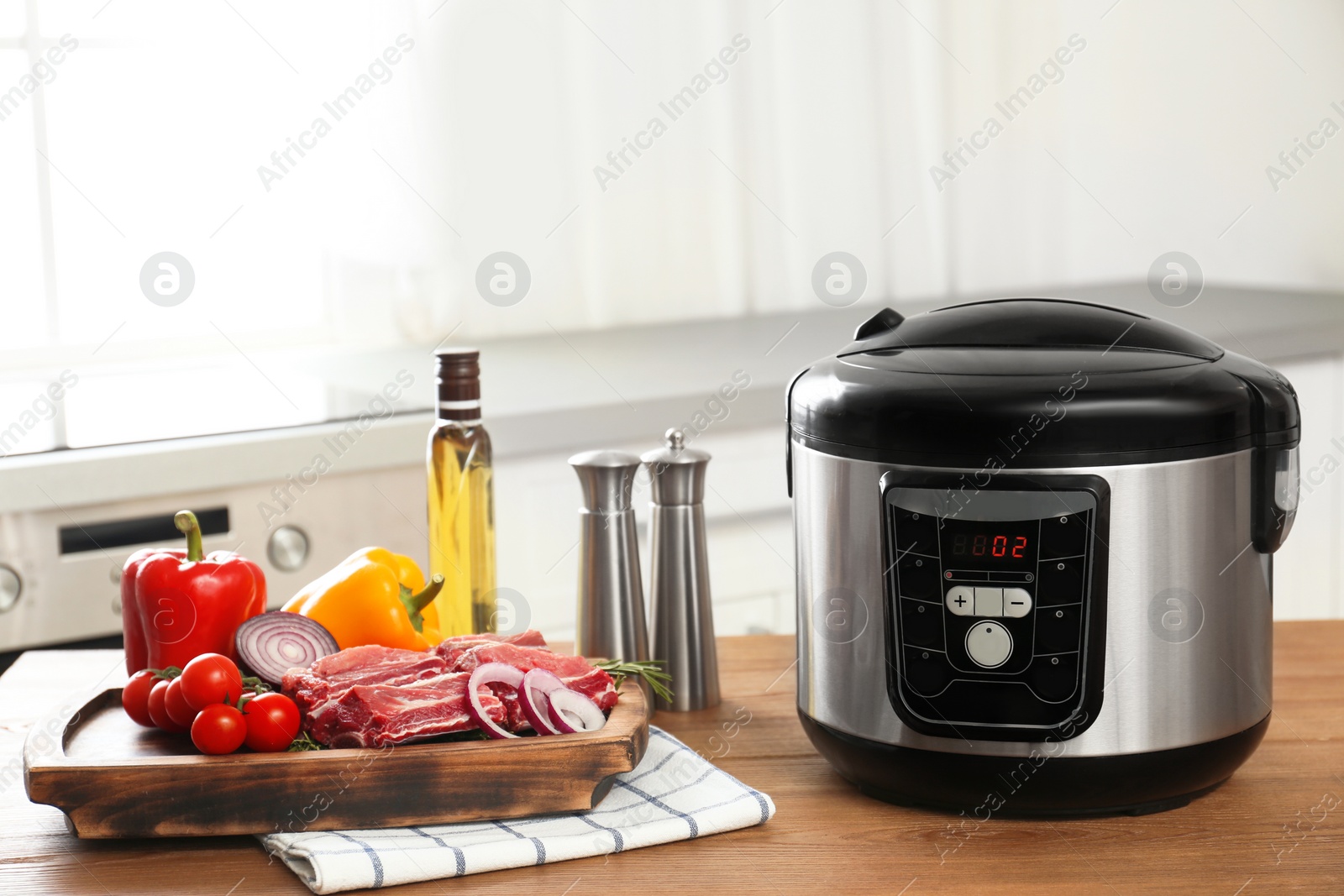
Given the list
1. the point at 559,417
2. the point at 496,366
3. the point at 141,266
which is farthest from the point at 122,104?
the point at 559,417

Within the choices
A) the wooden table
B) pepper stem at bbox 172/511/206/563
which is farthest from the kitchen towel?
pepper stem at bbox 172/511/206/563

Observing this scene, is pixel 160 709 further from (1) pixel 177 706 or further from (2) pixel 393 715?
(2) pixel 393 715

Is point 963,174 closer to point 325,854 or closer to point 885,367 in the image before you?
point 885,367

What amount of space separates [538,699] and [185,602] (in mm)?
353

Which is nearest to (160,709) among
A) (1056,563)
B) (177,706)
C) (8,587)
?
(177,706)

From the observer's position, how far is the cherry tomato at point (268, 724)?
0.82 metres

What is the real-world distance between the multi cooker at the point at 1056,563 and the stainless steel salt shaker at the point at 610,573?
0.80 feet

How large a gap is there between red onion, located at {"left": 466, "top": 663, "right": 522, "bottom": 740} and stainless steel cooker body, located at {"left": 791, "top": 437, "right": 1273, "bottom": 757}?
21 centimetres

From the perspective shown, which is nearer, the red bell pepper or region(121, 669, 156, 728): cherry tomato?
region(121, 669, 156, 728): cherry tomato

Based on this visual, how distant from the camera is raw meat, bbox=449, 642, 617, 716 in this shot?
2.94 ft

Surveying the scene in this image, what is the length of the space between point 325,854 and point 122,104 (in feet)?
5.71

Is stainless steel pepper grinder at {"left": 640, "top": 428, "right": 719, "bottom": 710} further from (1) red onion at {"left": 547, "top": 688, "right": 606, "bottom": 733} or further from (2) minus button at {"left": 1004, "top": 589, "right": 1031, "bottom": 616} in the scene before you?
(2) minus button at {"left": 1004, "top": 589, "right": 1031, "bottom": 616}

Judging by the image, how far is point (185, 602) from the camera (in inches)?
40.6

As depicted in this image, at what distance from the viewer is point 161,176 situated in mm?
2148
